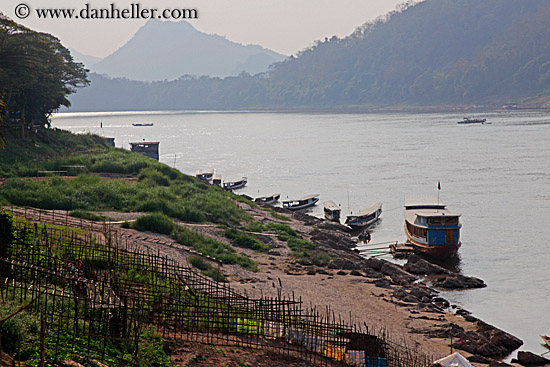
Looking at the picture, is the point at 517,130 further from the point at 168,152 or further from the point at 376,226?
the point at 376,226

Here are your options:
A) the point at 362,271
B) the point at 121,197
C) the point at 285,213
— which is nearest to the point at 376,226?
the point at 285,213

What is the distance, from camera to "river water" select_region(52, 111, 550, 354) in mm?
26094

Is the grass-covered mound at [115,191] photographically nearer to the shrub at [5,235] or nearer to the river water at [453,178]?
the shrub at [5,235]

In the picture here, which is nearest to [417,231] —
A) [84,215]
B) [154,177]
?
[154,177]

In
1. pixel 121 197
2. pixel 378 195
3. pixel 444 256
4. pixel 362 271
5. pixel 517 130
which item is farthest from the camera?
pixel 517 130

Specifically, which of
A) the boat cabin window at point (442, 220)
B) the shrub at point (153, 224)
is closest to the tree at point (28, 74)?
the shrub at point (153, 224)

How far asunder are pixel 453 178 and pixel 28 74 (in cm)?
4259

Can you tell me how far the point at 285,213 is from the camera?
44.8 m

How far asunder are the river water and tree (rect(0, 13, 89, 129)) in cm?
2078

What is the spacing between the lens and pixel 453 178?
201ft

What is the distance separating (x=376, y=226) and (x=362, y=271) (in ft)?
52.0

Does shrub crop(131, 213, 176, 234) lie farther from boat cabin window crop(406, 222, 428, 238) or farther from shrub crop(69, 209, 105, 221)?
boat cabin window crop(406, 222, 428, 238)

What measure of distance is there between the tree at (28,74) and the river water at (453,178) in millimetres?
20784

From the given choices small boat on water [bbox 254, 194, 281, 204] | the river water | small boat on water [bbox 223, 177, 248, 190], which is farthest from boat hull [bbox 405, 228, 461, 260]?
small boat on water [bbox 223, 177, 248, 190]
